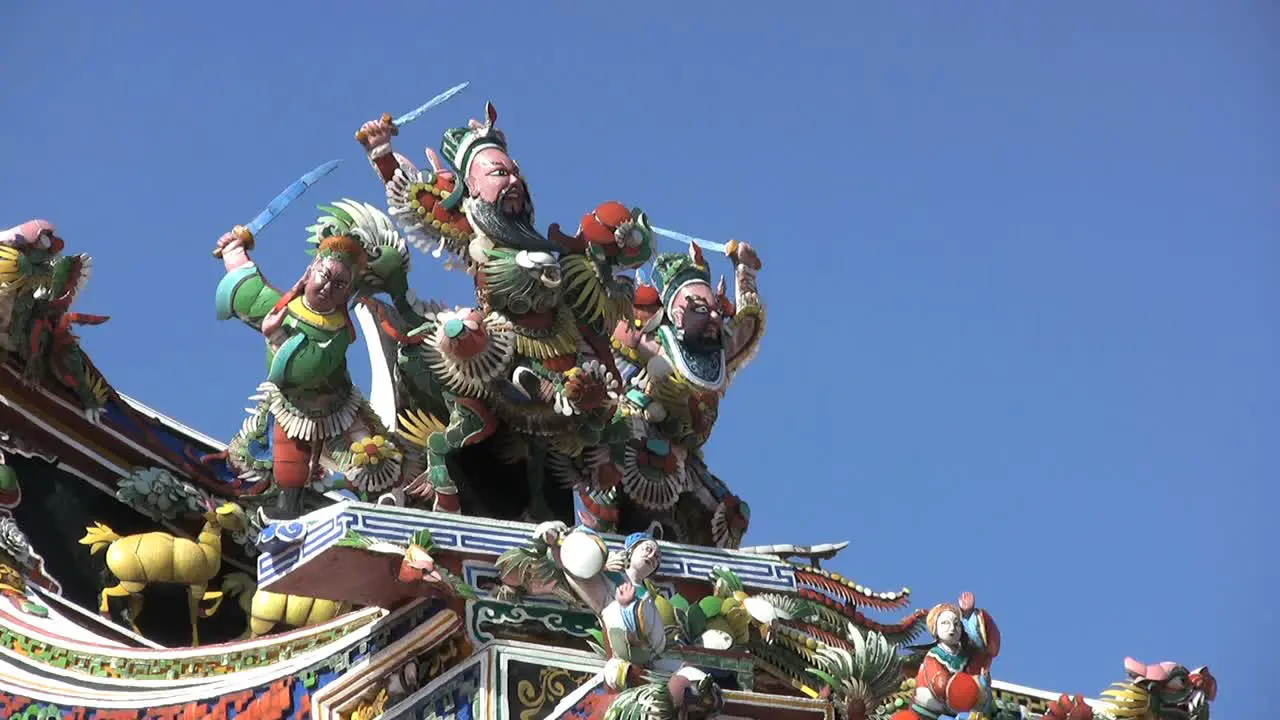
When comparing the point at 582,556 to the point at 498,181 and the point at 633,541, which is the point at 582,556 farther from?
the point at 498,181

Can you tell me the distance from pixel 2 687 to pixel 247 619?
2.16 metres

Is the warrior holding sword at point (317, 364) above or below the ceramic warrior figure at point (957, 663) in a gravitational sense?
above

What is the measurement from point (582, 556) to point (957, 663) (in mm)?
2323

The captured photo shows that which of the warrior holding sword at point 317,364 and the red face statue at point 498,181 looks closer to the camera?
the warrior holding sword at point 317,364

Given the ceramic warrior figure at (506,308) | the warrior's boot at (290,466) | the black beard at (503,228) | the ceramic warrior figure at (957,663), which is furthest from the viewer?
the black beard at (503,228)

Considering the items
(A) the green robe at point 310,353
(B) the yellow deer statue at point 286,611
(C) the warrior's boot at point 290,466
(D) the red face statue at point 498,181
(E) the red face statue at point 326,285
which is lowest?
(B) the yellow deer statue at point 286,611

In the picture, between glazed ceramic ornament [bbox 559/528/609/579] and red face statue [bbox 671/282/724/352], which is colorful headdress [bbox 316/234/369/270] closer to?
red face statue [bbox 671/282/724/352]

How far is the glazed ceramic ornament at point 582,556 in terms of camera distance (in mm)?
14734

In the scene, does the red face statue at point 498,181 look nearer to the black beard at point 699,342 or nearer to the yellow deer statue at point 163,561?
the black beard at point 699,342

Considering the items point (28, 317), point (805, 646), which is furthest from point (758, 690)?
point (28, 317)

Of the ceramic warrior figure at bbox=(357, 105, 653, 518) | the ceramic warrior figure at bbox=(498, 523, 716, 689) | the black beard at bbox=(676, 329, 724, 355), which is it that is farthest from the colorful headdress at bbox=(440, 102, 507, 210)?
the ceramic warrior figure at bbox=(498, 523, 716, 689)

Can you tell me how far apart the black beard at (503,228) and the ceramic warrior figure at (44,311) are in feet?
8.49

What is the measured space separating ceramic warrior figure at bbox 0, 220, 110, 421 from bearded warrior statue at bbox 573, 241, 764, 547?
3.17m

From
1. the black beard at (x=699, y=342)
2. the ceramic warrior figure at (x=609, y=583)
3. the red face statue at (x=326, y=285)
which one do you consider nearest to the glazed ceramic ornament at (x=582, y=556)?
the ceramic warrior figure at (x=609, y=583)
